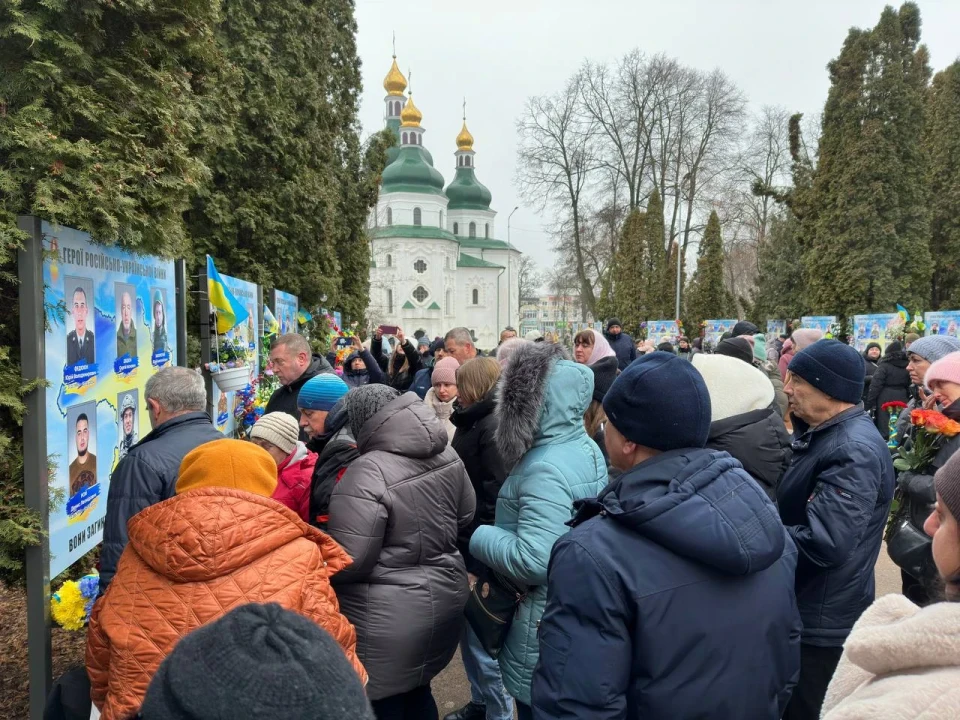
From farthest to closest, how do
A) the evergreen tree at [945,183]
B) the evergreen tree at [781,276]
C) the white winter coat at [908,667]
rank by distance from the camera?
the evergreen tree at [781,276] → the evergreen tree at [945,183] → the white winter coat at [908,667]

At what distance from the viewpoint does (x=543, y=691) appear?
1658mm

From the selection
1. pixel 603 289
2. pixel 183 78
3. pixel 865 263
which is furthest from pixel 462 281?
pixel 183 78

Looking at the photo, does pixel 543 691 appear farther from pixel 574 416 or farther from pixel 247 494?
pixel 574 416

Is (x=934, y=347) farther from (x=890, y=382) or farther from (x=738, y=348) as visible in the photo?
(x=890, y=382)

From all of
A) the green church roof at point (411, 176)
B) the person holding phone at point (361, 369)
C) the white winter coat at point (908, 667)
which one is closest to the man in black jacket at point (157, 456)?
the white winter coat at point (908, 667)

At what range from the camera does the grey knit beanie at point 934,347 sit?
184 inches

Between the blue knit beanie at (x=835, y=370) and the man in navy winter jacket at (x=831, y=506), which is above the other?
the blue knit beanie at (x=835, y=370)

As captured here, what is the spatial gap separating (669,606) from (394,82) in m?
84.4

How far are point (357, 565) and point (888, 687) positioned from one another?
185cm

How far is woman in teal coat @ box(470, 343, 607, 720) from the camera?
2.48 m

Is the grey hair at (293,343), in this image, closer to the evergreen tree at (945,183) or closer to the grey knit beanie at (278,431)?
the grey knit beanie at (278,431)

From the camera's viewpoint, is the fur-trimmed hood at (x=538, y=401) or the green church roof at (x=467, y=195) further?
the green church roof at (x=467, y=195)

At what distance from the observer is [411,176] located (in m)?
73.4

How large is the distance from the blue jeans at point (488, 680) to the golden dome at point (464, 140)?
87868 mm
